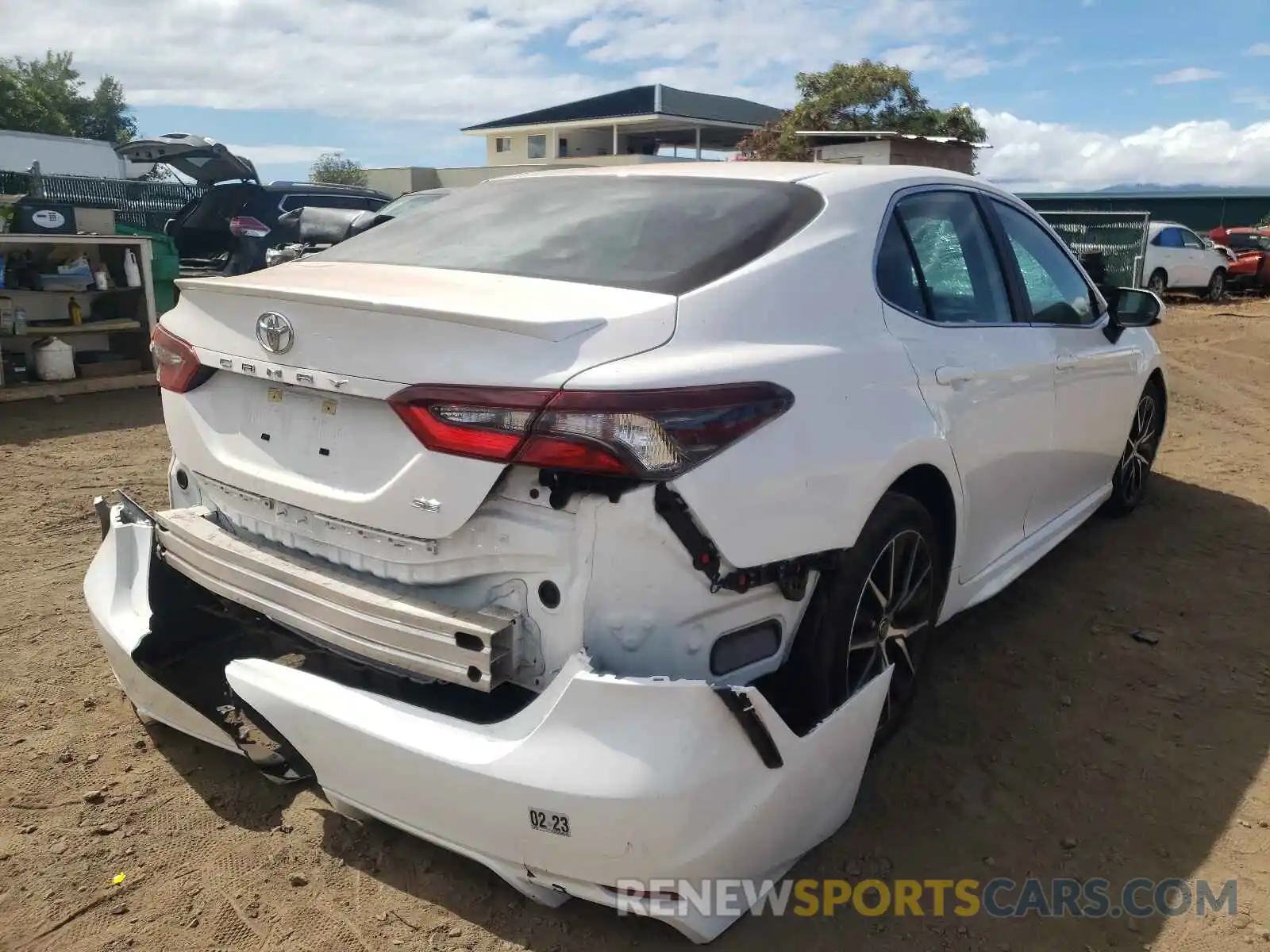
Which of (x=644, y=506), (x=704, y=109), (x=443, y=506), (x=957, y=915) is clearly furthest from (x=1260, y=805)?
(x=704, y=109)

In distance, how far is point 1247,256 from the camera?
21.0m

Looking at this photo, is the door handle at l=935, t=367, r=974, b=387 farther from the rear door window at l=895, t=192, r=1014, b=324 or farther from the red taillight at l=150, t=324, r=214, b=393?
the red taillight at l=150, t=324, r=214, b=393

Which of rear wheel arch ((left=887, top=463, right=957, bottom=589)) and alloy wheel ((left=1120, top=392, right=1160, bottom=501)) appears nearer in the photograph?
rear wheel arch ((left=887, top=463, right=957, bottom=589))

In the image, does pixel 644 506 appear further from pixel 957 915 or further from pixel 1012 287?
pixel 1012 287

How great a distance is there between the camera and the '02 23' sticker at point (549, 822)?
199 cm

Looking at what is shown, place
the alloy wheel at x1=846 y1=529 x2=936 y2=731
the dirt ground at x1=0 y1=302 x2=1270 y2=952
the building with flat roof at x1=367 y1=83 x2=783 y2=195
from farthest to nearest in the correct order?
the building with flat roof at x1=367 y1=83 x2=783 y2=195 → the alloy wheel at x1=846 y1=529 x2=936 y2=731 → the dirt ground at x1=0 y1=302 x2=1270 y2=952

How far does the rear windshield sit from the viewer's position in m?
2.49

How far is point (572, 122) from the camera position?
4222cm

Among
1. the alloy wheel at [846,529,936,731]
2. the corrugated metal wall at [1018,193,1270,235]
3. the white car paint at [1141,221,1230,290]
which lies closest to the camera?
the alloy wheel at [846,529,936,731]

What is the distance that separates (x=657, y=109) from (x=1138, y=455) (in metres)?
37.4

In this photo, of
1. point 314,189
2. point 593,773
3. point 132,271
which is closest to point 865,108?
point 314,189

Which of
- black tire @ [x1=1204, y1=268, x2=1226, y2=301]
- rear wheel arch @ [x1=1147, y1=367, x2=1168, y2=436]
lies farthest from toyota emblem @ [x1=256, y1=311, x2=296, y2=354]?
black tire @ [x1=1204, y1=268, x2=1226, y2=301]

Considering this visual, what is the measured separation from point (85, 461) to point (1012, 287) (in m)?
5.46

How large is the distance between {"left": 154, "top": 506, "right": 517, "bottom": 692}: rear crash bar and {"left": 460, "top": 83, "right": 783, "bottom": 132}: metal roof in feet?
128
